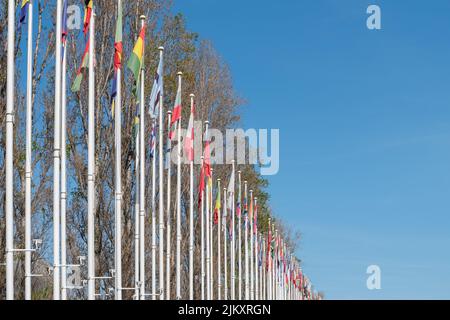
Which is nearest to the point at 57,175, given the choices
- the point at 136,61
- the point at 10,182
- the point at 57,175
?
the point at 57,175

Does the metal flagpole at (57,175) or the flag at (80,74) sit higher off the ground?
the flag at (80,74)

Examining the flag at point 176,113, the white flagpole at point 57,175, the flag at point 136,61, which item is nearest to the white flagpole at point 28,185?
the white flagpole at point 57,175

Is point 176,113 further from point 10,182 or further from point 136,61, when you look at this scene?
point 10,182

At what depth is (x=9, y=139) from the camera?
23.8 metres

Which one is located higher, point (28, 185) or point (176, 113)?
point (176, 113)

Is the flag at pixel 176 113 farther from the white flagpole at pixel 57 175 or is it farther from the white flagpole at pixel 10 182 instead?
the white flagpole at pixel 10 182

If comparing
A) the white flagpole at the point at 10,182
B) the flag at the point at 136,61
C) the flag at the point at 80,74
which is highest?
the flag at the point at 136,61

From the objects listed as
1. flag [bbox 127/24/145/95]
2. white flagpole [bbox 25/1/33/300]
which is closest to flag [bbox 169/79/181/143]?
flag [bbox 127/24/145/95]

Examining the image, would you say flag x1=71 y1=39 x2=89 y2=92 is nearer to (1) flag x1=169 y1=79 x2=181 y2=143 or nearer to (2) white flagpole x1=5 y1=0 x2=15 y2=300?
(2) white flagpole x1=5 y1=0 x2=15 y2=300

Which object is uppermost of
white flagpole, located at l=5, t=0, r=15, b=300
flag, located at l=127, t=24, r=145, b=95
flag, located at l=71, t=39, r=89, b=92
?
flag, located at l=127, t=24, r=145, b=95

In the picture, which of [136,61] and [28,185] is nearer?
[28,185]

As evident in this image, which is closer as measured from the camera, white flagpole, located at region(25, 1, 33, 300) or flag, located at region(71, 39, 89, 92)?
white flagpole, located at region(25, 1, 33, 300)

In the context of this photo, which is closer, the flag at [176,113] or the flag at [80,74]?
the flag at [80,74]
